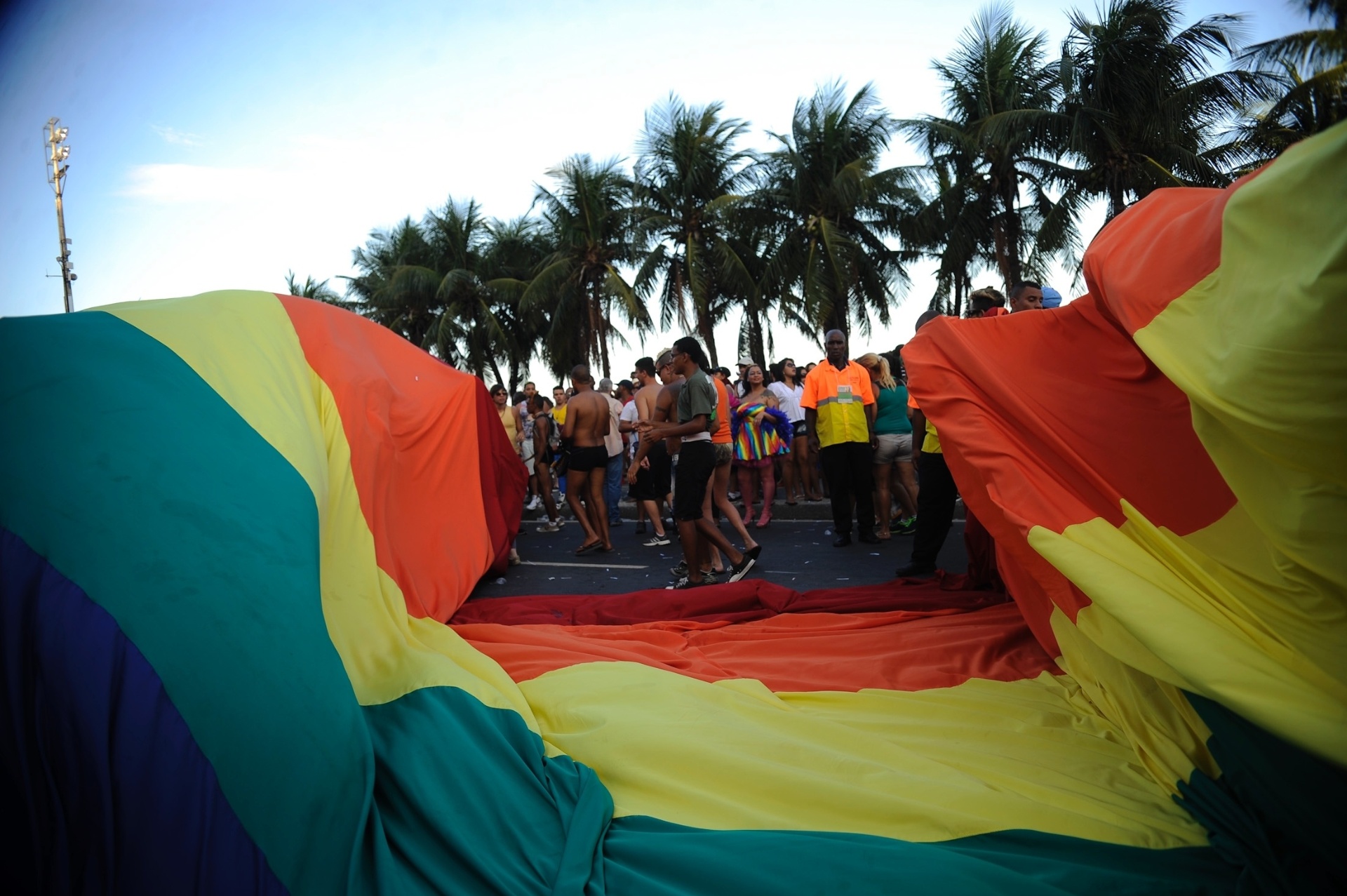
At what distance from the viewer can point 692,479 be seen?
6738 millimetres

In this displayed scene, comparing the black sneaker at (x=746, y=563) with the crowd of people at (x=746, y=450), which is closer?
the crowd of people at (x=746, y=450)

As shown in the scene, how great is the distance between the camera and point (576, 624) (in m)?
5.02

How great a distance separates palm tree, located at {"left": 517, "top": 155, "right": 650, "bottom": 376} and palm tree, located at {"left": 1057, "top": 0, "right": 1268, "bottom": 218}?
1339 cm

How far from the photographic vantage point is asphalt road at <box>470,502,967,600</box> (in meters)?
7.19

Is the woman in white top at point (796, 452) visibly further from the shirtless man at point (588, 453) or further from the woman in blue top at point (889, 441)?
the shirtless man at point (588, 453)

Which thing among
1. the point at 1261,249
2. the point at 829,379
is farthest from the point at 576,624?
the point at 829,379

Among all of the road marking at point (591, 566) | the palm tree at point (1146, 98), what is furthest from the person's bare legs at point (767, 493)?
the palm tree at point (1146, 98)

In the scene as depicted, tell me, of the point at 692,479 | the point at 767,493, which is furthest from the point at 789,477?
the point at 692,479

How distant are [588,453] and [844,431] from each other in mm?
Answer: 2807

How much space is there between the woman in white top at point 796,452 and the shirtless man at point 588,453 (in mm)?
2939

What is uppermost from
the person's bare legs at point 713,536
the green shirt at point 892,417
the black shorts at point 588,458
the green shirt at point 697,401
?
the green shirt at point 697,401

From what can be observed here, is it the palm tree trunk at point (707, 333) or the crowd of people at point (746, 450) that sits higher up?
the palm tree trunk at point (707, 333)

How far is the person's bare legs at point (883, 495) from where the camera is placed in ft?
28.8

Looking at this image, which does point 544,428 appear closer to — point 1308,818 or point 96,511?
point 96,511
